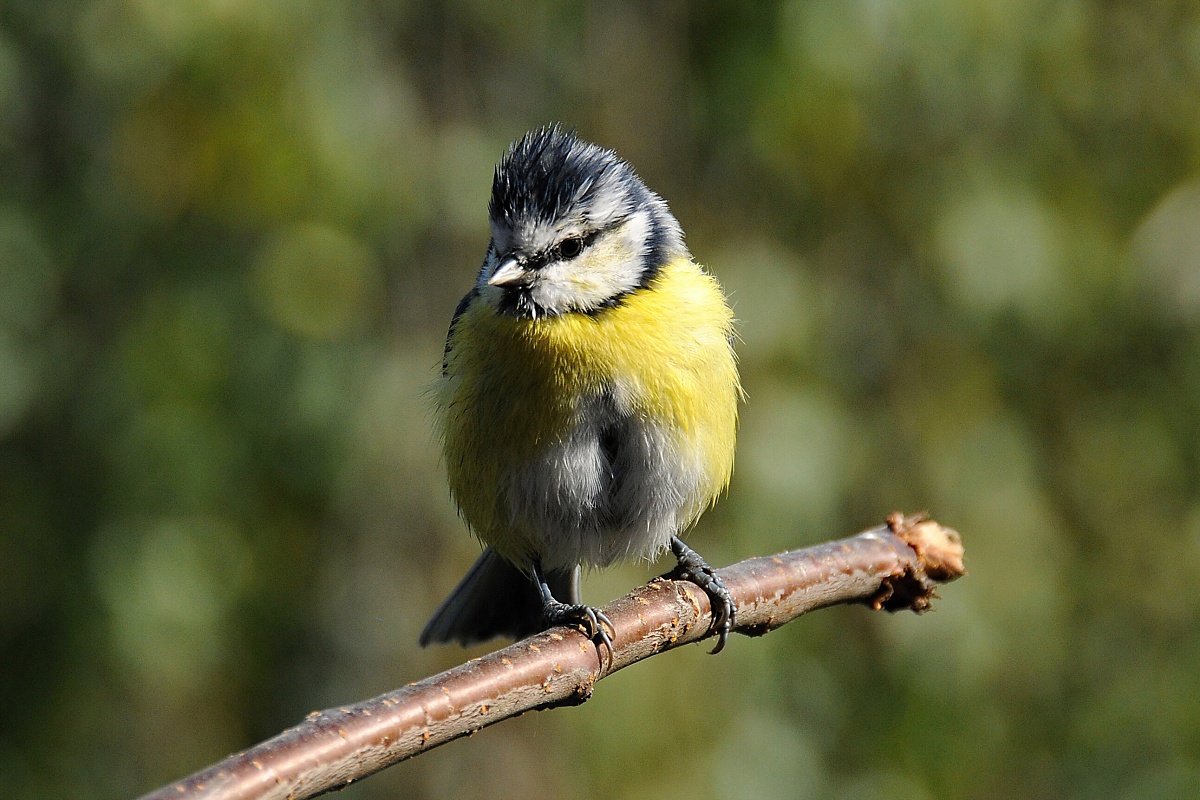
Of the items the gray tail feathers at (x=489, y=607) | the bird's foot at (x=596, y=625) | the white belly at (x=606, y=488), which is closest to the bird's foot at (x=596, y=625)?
the bird's foot at (x=596, y=625)

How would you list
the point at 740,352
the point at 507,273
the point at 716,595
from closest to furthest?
1. the point at 716,595
2. the point at 507,273
3. the point at 740,352

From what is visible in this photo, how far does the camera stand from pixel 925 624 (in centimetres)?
374

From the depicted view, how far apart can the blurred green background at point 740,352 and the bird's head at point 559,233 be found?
46.0 inches

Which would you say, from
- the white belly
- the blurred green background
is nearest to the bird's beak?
the white belly

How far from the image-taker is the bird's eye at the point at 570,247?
2.42 m

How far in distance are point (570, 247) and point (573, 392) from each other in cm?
30

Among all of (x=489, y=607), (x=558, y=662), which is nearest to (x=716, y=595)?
(x=558, y=662)

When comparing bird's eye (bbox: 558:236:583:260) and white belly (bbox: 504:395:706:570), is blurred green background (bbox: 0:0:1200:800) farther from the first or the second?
bird's eye (bbox: 558:236:583:260)

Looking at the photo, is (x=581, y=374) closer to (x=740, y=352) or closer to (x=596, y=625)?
(x=596, y=625)

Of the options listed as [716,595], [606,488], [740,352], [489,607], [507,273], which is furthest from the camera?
[740,352]

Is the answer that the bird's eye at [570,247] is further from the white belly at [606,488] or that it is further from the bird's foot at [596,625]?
the bird's foot at [596,625]

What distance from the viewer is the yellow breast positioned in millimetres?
2375

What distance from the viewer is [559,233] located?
2.41 metres

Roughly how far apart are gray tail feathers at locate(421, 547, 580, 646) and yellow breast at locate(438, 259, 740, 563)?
0.30 m
